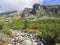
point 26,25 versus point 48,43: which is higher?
point 48,43

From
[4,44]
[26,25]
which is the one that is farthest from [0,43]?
[26,25]

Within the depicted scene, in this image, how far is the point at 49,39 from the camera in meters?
71.1

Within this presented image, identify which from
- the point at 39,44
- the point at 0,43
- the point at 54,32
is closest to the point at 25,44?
the point at 39,44

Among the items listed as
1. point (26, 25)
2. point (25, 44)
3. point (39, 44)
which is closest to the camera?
point (25, 44)

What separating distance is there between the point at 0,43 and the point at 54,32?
29868 millimetres

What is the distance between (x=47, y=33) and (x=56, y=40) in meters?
5.66

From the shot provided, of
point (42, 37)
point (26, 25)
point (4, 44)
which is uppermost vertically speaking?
point (4, 44)

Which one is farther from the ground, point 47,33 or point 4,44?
point 4,44

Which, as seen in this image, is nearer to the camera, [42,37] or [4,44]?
[4,44]

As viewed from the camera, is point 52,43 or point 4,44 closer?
point 4,44

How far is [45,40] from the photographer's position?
7188cm

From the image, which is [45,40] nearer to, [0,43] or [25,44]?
[25,44]

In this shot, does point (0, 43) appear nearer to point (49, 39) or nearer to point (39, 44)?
point (39, 44)

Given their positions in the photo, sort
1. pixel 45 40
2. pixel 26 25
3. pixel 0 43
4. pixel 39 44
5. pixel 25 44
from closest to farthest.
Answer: pixel 0 43 < pixel 25 44 < pixel 39 44 < pixel 45 40 < pixel 26 25
